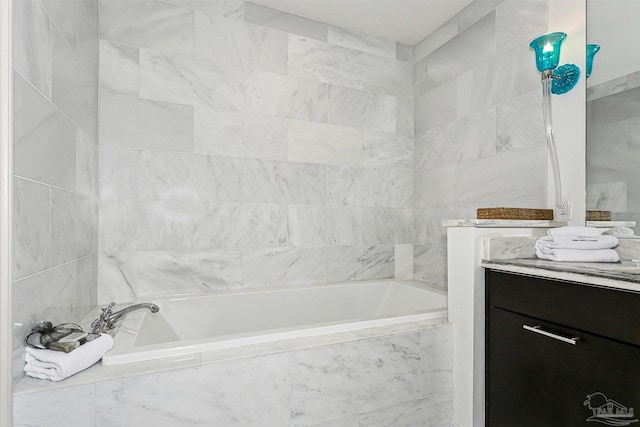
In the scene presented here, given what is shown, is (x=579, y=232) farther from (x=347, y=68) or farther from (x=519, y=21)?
(x=347, y=68)

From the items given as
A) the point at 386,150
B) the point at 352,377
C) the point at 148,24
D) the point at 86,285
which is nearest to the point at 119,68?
the point at 148,24

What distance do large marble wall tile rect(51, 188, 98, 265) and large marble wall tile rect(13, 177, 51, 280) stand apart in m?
0.07

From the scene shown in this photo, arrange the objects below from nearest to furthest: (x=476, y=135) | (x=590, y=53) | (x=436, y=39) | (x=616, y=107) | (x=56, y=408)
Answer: (x=56, y=408)
(x=616, y=107)
(x=590, y=53)
(x=476, y=135)
(x=436, y=39)

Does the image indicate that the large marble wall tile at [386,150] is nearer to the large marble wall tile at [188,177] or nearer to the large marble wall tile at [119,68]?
the large marble wall tile at [188,177]

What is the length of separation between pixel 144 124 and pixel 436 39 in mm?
2169

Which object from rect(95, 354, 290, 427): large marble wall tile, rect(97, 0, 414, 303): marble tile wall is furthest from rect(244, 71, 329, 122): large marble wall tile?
rect(95, 354, 290, 427): large marble wall tile

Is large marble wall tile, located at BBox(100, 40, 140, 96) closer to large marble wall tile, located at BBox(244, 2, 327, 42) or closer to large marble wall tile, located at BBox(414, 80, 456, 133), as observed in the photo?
large marble wall tile, located at BBox(244, 2, 327, 42)

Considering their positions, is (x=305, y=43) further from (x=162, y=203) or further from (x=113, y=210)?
(x=113, y=210)

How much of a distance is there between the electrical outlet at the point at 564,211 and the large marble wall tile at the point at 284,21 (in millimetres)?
1891

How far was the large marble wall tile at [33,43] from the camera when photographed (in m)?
1.03

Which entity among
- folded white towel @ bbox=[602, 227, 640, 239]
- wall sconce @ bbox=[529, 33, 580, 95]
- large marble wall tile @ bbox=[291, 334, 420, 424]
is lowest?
large marble wall tile @ bbox=[291, 334, 420, 424]

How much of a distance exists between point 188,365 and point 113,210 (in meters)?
1.20

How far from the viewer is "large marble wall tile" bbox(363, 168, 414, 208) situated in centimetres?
265

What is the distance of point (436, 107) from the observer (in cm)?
259
